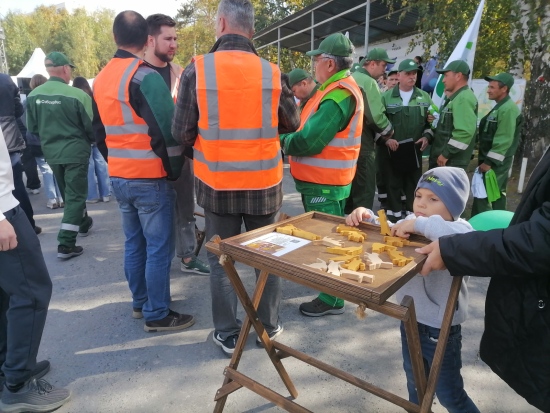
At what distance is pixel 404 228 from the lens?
1659mm

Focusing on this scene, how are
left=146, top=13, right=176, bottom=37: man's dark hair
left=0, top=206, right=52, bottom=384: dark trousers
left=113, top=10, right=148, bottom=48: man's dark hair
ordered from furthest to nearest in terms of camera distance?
1. left=146, top=13, right=176, bottom=37: man's dark hair
2. left=113, top=10, right=148, bottom=48: man's dark hair
3. left=0, top=206, right=52, bottom=384: dark trousers

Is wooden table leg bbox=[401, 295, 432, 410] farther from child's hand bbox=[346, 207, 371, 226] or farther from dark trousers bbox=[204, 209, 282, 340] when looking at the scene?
dark trousers bbox=[204, 209, 282, 340]

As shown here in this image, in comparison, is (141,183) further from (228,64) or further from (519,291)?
(519,291)

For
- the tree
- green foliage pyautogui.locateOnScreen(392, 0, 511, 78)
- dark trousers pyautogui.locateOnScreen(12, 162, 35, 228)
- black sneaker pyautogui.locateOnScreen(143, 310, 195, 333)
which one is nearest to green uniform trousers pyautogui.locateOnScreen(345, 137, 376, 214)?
black sneaker pyautogui.locateOnScreen(143, 310, 195, 333)

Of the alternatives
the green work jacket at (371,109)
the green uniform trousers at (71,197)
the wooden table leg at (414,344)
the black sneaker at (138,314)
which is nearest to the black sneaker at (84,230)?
the green uniform trousers at (71,197)

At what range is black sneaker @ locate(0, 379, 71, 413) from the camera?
228 centimetres

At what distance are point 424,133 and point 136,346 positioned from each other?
171 inches

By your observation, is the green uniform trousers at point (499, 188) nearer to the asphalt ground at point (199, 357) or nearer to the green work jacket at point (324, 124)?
the asphalt ground at point (199, 357)

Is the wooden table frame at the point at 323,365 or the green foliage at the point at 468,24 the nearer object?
the wooden table frame at the point at 323,365

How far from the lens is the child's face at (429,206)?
1.78m

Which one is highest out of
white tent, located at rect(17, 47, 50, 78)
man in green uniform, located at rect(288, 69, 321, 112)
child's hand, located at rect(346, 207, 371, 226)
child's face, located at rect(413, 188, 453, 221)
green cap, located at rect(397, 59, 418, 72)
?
white tent, located at rect(17, 47, 50, 78)

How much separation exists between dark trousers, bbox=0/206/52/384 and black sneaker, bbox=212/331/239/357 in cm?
108

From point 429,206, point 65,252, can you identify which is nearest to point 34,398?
point 429,206

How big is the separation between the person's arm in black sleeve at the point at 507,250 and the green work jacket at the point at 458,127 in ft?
12.4
